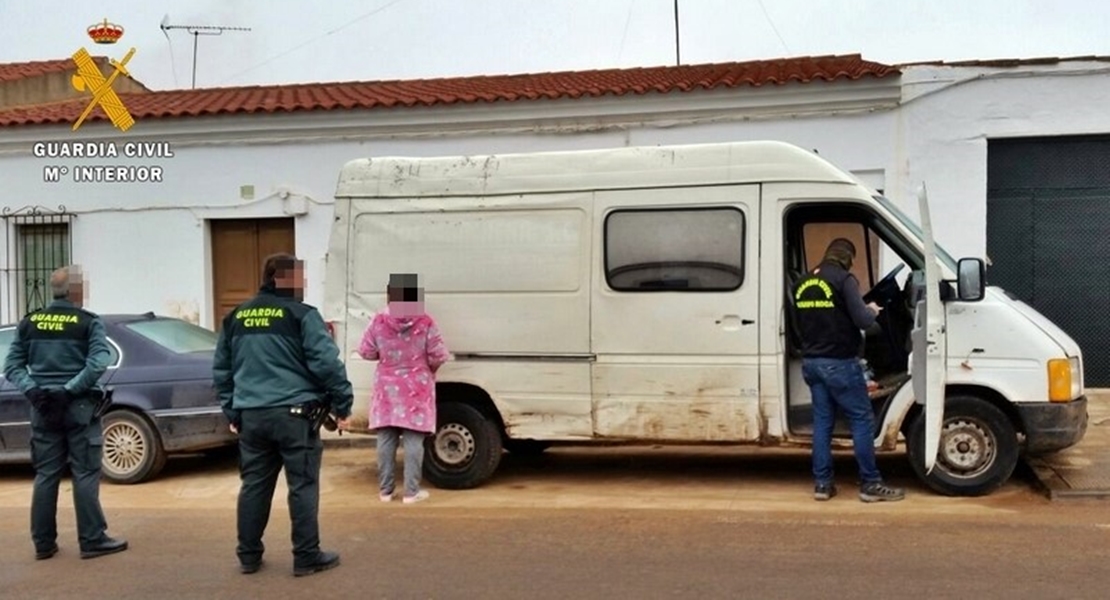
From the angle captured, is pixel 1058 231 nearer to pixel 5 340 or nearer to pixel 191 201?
pixel 191 201

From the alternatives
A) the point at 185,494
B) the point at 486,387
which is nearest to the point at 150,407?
the point at 185,494

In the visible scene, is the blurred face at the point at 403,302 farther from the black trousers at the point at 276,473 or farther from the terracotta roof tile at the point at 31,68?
the terracotta roof tile at the point at 31,68

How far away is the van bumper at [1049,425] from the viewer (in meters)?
6.94

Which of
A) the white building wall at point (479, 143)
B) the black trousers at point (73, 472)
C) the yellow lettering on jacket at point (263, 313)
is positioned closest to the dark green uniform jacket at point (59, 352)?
the black trousers at point (73, 472)

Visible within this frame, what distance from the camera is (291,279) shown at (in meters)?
5.71

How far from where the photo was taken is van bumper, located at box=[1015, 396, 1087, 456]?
273 inches

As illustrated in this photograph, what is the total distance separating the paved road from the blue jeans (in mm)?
276

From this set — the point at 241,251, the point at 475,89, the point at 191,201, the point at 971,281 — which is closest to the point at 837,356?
the point at 971,281

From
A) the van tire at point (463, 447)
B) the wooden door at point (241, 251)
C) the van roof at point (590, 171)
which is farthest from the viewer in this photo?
the wooden door at point (241, 251)

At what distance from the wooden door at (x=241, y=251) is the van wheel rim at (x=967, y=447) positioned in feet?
27.8

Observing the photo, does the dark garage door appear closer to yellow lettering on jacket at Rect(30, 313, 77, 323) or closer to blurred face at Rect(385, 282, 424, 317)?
blurred face at Rect(385, 282, 424, 317)

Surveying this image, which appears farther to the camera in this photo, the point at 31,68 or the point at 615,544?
the point at 31,68

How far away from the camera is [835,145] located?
11.4m

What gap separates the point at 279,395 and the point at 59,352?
1.56m
